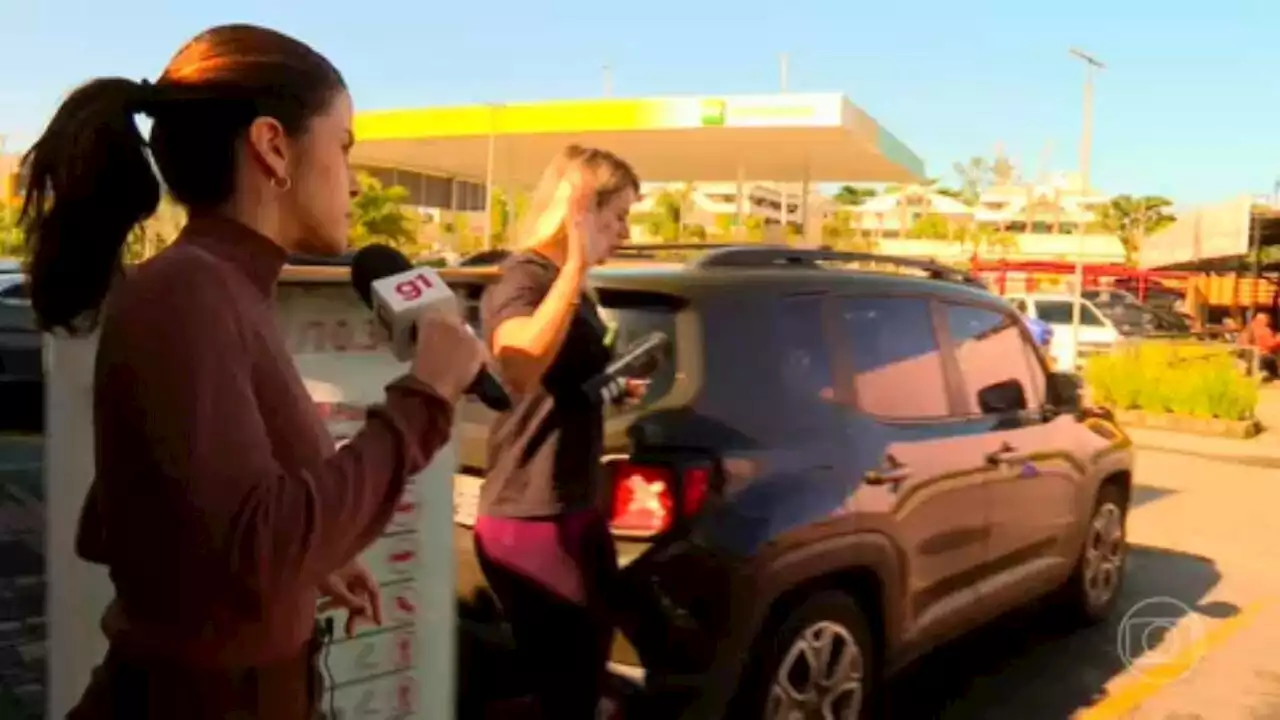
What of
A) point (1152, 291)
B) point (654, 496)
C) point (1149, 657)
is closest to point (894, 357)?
point (654, 496)

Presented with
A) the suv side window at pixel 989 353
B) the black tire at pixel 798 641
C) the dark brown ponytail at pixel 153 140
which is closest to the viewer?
the dark brown ponytail at pixel 153 140

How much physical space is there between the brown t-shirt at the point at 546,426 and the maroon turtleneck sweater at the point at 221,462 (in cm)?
131

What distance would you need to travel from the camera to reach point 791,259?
400cm

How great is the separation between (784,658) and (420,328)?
2.11 metres

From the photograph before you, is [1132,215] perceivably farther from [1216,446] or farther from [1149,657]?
[1149,657]

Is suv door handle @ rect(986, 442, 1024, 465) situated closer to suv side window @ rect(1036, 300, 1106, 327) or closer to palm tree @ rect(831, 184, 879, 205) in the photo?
suv side window @ rect(1036, 300, 1106, 327)

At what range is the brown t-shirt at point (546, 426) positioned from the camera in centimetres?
290

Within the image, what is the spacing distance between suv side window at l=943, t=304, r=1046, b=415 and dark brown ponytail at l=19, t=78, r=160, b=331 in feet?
11.3

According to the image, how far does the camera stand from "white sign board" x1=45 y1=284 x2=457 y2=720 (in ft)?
7.27

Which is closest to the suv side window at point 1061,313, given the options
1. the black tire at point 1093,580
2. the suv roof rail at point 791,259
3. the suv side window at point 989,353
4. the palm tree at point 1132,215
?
the black tire at point 1093,580

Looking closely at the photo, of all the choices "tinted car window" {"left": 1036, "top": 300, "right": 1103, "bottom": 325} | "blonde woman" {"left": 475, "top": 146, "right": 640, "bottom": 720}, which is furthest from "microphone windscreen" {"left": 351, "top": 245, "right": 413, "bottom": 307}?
"tinted car window" {"left": 1036, "top": 300, "right": 1103, "bottom": 325}

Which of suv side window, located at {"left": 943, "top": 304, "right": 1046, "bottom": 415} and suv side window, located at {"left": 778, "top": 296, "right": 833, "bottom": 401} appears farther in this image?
suv side window, located at {"left": 943, "top": 304, "right": 1046, "bottom": 415}

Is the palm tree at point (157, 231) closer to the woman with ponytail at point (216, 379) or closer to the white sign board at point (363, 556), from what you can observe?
the woman with ponytail at point (216, 379)

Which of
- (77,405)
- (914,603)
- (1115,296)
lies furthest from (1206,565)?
(1115,296)
